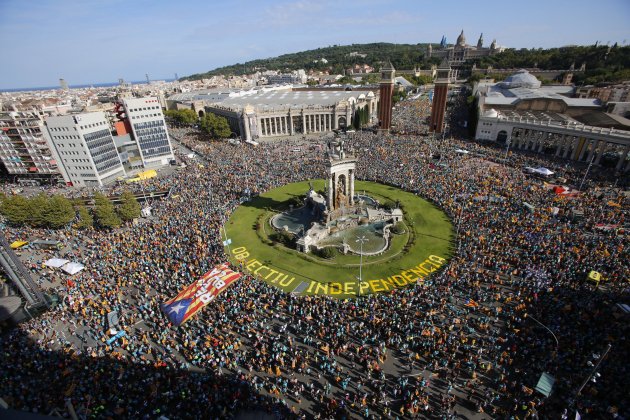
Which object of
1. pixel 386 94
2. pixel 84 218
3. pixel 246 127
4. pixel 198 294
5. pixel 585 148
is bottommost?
pixel 585 148

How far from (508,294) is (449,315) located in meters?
8.29

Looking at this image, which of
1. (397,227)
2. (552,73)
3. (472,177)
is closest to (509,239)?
(397,227)

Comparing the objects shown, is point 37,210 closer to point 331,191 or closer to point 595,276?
point 331,191

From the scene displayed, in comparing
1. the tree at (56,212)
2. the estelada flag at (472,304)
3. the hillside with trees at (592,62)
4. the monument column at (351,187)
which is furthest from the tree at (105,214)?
the hillside with trees at (592,62)

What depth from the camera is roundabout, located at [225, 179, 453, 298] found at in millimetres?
38906

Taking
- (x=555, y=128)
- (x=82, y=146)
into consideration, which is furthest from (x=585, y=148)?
(x=82, y=146)

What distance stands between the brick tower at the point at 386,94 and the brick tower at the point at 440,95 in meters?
14.1

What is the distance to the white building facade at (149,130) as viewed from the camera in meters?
82.7

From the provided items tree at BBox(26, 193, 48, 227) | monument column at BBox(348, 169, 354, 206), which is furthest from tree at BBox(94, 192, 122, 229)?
monument column at BBox(348, 169, 354, 206)

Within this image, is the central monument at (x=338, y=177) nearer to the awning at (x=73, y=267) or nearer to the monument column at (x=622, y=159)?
the awning at (x=73, y=267)

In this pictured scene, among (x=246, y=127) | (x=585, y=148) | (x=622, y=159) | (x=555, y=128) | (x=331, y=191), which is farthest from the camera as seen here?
(x=246, y=127)

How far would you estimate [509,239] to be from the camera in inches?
1725

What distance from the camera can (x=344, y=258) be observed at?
4434 cm

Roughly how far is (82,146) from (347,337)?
74248 millimetres
